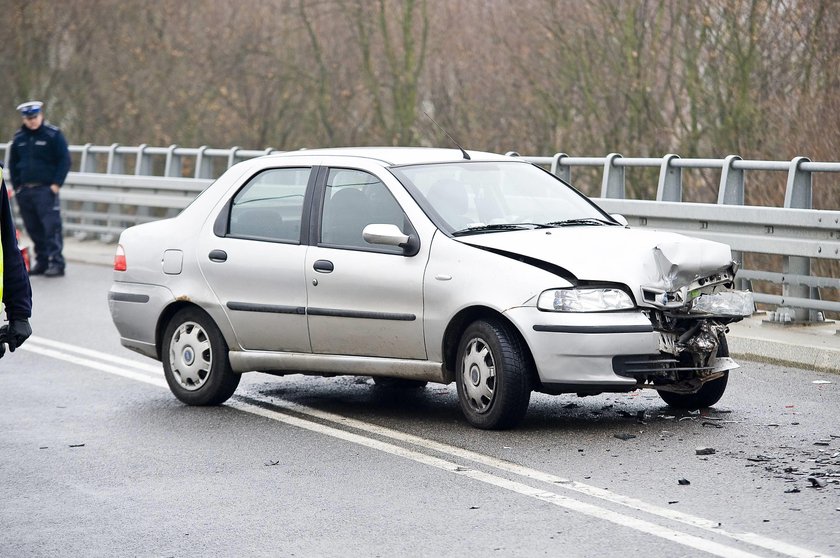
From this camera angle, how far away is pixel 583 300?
25.2 ft

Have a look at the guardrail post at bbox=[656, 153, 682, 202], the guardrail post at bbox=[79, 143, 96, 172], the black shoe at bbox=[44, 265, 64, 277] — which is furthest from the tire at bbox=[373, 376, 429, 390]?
the guardrail post at bbox=[79, 143, 96, 172]

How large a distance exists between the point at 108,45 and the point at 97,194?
32.5 feet

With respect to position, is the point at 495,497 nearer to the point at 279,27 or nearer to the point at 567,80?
the point at 567,80

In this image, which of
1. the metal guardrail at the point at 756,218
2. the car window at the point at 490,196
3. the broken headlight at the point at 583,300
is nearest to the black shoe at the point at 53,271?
the metal guardrail at the point at 756,218

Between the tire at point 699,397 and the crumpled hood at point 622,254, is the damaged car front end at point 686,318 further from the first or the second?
the tire at point 699,397

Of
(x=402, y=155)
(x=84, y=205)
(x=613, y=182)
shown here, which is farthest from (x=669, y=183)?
(x=84, y=205)

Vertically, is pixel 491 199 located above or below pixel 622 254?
above

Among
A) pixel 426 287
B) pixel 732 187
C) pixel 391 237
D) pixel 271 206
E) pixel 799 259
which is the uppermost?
pixel 732 187

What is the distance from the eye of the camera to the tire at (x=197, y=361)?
9164mm

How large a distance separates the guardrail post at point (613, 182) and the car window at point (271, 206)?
521 cm

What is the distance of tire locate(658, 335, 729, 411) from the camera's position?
8.55m

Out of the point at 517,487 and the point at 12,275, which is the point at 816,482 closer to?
the point at 517,487

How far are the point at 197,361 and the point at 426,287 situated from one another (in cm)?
184

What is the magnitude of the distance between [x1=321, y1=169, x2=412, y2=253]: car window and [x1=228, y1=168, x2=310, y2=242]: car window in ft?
0.67
